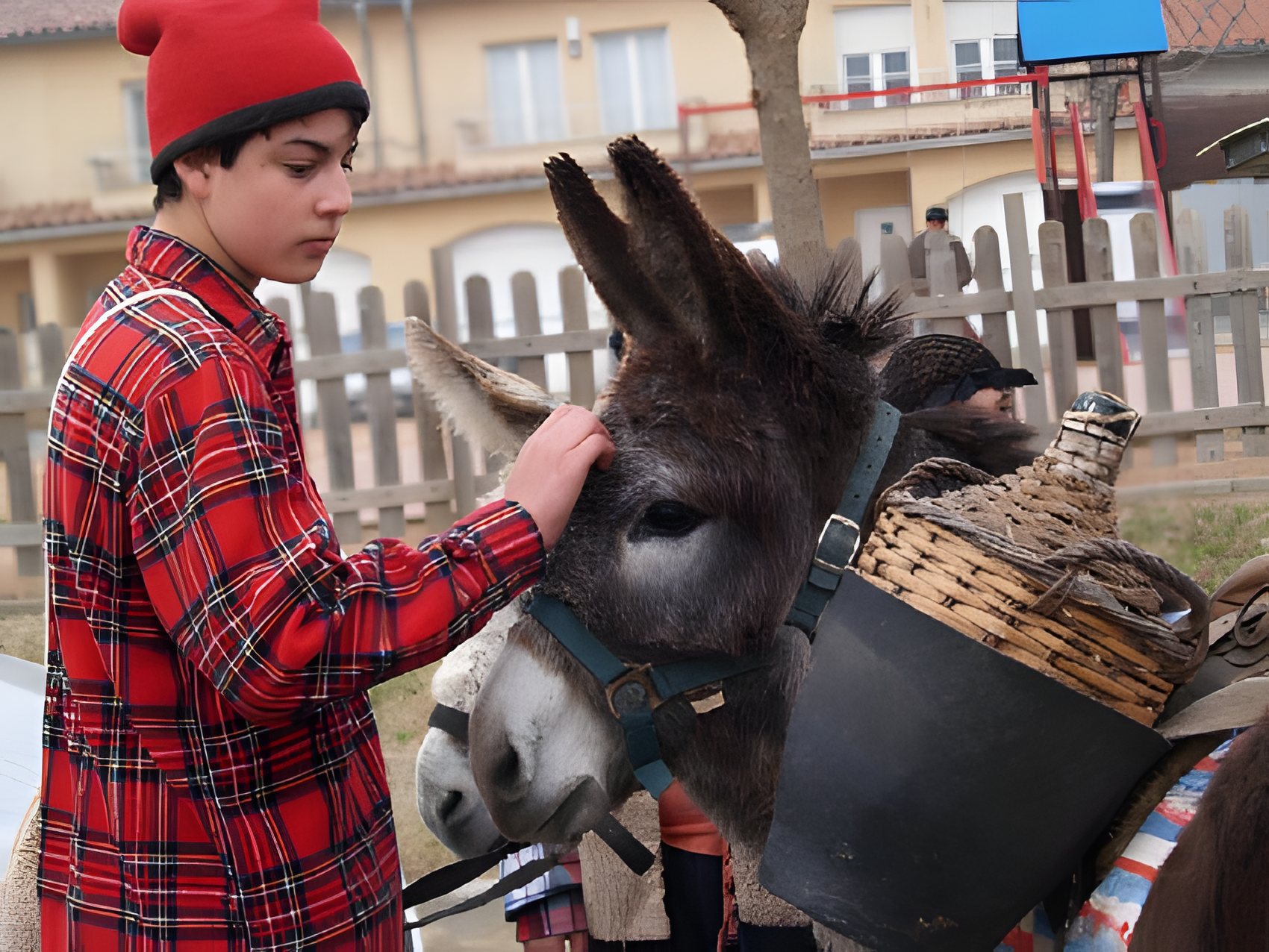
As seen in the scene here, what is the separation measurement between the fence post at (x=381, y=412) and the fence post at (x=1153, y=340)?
431 centimetres

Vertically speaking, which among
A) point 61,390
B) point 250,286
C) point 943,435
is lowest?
point 943,435

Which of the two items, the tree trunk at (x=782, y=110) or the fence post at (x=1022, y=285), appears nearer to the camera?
the tree trunk at (x=782, y=110)

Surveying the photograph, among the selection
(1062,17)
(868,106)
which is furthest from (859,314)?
(868,106)

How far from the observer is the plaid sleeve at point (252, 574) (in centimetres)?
103

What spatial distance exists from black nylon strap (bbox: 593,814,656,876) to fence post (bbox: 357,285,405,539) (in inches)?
179

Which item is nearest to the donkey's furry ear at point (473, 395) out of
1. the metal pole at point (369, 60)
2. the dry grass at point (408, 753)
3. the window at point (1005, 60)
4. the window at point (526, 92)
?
the dry grass at point (408, 753)

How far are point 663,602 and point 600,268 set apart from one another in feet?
1.74

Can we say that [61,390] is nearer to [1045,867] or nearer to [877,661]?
[877,661]

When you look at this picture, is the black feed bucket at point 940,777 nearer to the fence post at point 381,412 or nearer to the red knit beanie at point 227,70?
the red knit beanie at point 227,70

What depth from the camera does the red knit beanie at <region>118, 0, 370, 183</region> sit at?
1.09 metres

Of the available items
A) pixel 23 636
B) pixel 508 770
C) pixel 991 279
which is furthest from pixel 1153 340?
pixel 23 636

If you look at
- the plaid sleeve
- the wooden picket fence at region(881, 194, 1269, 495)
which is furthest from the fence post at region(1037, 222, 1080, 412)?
the plaid sleeve

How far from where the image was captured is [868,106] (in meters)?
6.61

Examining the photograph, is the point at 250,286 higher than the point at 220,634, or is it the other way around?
the point at 250,286
